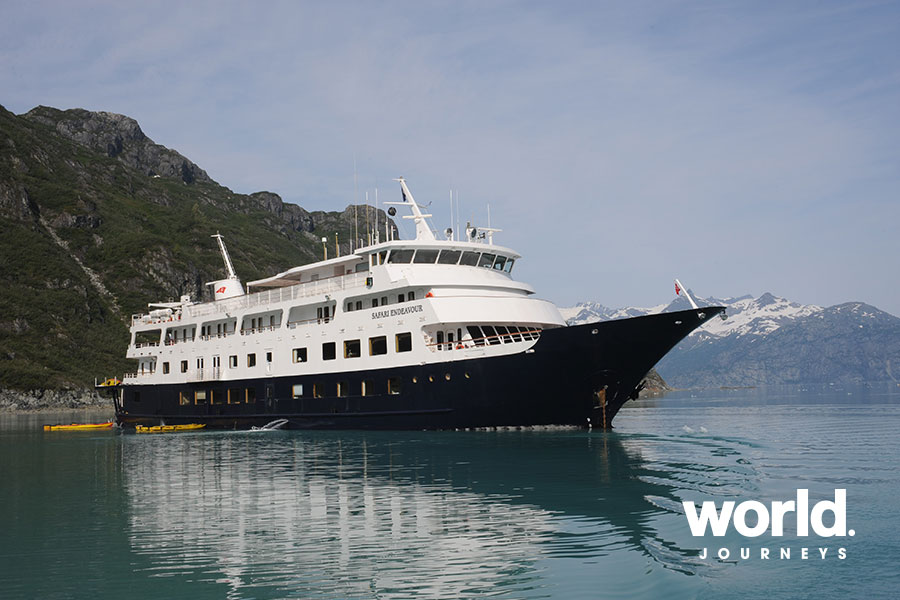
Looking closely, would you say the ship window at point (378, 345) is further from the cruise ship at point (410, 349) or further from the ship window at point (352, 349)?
the ship window at point (352, 349)

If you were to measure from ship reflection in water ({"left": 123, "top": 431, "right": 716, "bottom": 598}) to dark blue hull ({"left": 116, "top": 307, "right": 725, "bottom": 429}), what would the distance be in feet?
11.5

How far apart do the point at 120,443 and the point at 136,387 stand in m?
11.2

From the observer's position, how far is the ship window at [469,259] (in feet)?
113

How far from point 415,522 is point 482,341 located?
674 inches

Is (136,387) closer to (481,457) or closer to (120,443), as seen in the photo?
(120,443)

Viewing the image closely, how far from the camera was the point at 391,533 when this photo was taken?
13562 millimetres

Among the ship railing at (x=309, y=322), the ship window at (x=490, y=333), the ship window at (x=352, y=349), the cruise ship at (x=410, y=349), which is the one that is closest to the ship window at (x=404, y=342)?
the cruise ship at (x=410, y=349)

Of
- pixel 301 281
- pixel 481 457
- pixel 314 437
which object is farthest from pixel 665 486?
pixel 301 281

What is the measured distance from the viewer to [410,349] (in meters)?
32.2

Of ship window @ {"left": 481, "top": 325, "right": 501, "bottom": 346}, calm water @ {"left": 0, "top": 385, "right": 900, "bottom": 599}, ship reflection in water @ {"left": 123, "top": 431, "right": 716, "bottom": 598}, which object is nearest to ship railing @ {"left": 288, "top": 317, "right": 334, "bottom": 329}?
ship window @ {"left": 481, "top": 325, "right": 501, "bottom": 346}

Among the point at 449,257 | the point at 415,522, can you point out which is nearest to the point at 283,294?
the point at 449,257

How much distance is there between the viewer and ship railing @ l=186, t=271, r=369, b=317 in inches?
1396

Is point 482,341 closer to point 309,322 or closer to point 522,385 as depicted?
point 522,385

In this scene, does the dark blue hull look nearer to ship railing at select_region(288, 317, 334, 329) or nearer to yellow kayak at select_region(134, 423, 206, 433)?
ship railing at select_region(288, 317, 334, 329)
